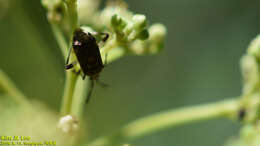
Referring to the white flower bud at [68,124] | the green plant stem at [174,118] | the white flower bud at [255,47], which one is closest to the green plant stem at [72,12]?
the white flower bud at [68,124]

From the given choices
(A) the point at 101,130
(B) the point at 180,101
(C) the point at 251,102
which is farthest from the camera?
(B) the point at 180,101

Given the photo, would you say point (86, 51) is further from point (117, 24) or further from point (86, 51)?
point (117, 24)

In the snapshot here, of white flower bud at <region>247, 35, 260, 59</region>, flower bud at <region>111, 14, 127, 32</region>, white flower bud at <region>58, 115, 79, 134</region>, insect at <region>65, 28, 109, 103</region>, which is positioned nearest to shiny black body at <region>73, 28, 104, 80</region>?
insect at <region>65, 28, 109, 103</region>

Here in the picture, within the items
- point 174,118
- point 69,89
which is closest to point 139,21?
point 69,89

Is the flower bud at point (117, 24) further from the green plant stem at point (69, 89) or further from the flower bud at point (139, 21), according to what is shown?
the green plant stem at point (69, 89)

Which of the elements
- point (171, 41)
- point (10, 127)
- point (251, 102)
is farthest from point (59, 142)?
Answer: point (171, 41)

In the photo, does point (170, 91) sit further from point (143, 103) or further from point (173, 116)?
point (173, 116)
